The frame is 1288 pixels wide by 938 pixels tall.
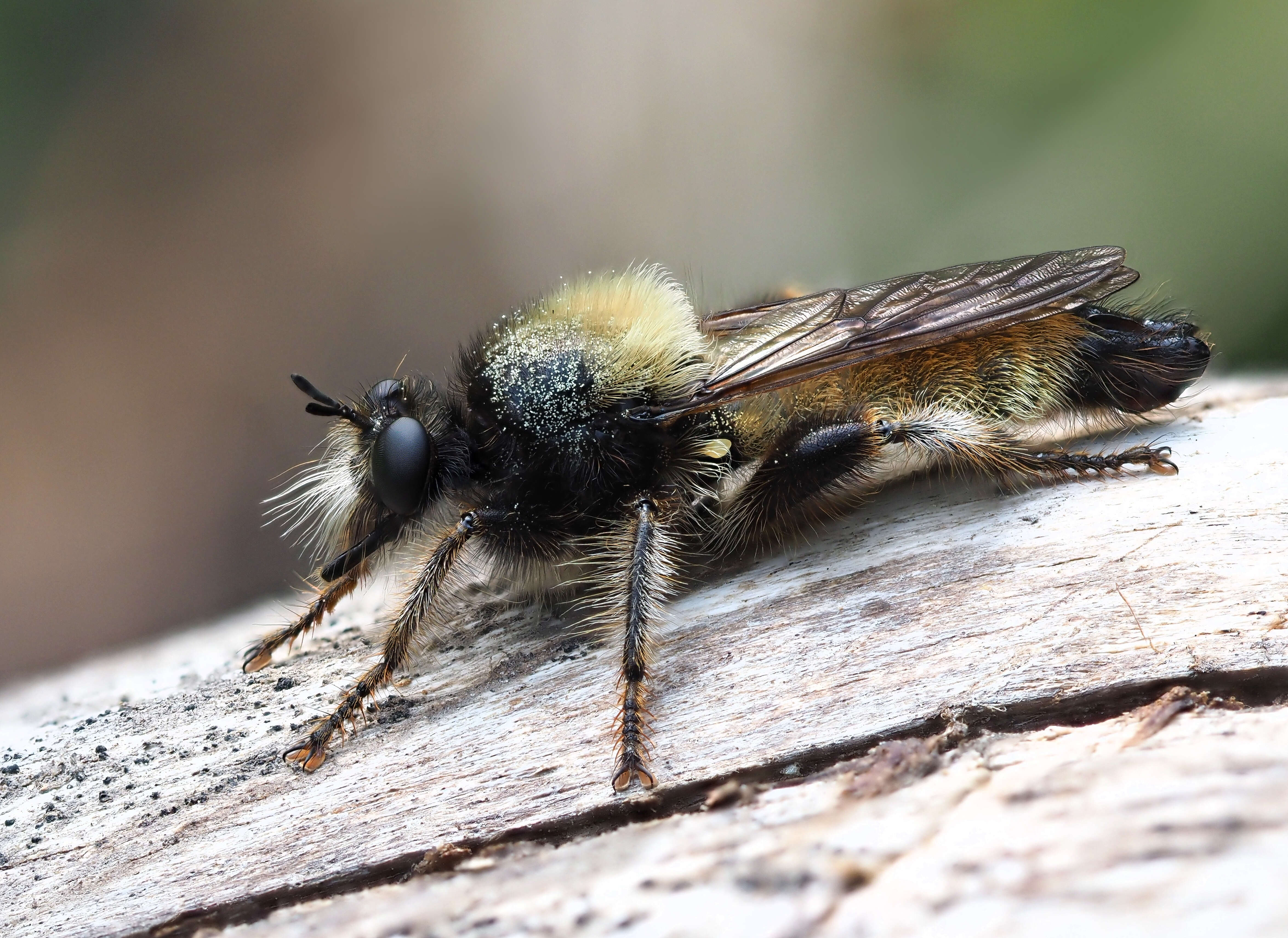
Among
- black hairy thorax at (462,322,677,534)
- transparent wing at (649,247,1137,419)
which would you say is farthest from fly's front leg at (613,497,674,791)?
transparent wing at (649,247,1137,419)

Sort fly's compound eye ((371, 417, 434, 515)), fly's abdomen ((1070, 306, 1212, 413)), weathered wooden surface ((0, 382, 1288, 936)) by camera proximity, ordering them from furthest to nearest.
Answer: fly's abdomen ((1070, 306, 1212, 413)) → fly's compound eye ((371, 417, 434, 515)) → weathered wooden surface ((0, 382, 1288, 936))

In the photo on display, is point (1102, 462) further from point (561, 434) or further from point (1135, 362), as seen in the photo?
point (561, 434)

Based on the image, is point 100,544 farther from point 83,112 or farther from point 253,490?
point 83,112

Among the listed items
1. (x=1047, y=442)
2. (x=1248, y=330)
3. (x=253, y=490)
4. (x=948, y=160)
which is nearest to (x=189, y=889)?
(x=1047, y=442)

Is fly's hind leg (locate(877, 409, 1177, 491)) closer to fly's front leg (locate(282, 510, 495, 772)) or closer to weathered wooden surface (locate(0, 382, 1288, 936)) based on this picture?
weathered wooden surface (locate(0, 382, 1288, 936))

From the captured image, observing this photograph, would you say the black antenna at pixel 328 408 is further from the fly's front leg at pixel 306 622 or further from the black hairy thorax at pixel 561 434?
the fly's front leg at pixel 306 622

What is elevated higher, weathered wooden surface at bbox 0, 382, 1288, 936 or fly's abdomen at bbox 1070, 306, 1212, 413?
fly's abdomen at bbox 1070, 306, 1212, 413

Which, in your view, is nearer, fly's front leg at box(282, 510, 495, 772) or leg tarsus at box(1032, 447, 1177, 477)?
fly's front leg at box(282, 510, 495, 772)

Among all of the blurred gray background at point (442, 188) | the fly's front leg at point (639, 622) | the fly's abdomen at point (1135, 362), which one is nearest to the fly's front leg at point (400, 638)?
Answer: the fly's front leg at point (639, 622)
